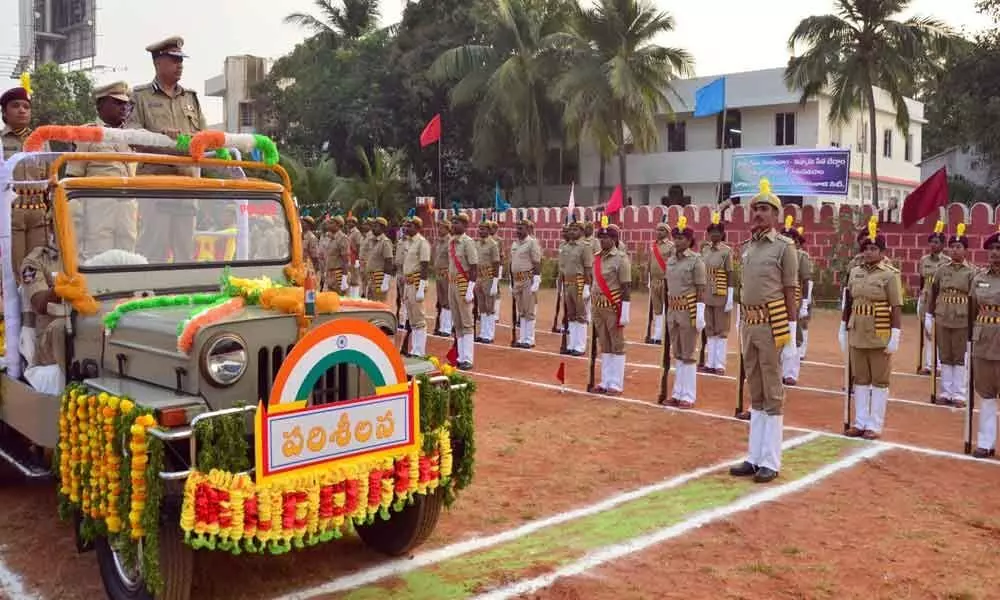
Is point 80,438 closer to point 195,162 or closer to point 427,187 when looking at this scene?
point 195,162

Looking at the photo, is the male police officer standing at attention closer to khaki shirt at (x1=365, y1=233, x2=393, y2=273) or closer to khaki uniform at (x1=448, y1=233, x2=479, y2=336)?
khaki uniform at (x1=448, y1=233, x2=479, y2=336)

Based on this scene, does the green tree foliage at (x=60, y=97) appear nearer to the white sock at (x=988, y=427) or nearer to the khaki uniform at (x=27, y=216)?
the khaki uniform at (x=27, y=216)

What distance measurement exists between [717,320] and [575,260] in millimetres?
2380

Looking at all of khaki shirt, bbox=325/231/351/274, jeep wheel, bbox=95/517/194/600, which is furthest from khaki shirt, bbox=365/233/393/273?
jeep wheel, bbox=95/517/194/600

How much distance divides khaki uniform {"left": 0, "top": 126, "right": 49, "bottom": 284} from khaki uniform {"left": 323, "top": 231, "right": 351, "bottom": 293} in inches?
420

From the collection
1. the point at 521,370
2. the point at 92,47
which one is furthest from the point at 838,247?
the point at 92,47

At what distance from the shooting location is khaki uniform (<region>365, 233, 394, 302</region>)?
567 inches

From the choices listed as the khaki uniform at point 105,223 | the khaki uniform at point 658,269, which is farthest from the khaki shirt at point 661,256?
the khaki uniform at point 105,223

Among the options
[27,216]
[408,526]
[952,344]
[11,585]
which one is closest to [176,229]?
[27,216]

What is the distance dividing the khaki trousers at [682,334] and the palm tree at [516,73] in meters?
21.2

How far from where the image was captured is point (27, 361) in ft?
17.2

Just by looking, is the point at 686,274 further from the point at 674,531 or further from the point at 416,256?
the point at 674,531

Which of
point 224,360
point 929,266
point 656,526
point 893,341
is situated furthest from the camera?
point 929,266

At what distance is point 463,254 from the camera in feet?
43.0
